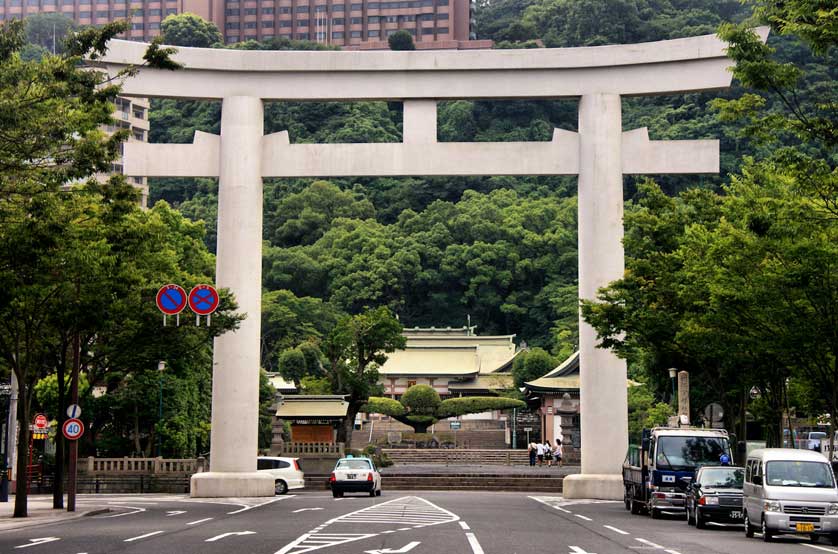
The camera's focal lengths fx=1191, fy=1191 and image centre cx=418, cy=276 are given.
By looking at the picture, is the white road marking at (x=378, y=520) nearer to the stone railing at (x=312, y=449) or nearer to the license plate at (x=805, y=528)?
the license plate at (x=805, y=528)

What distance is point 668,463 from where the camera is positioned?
3014cm

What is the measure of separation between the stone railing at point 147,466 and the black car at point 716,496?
2605cm

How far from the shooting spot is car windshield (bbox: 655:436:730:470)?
30.2m

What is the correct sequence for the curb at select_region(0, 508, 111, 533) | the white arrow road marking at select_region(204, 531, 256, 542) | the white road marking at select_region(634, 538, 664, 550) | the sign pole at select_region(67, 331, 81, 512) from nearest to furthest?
the white road marking at select_region(634, 538, 664, 550) < the white arrow road marking at select_region(204, 531, 256, 542) < the curb at select_region(0, 508, 111, 533) < the sign pole at select_region(67, 331, 81, 512)

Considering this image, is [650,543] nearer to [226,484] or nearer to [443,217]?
[226,484]

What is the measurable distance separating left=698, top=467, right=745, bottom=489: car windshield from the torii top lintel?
40.5 ft

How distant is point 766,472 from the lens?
23.2 meters

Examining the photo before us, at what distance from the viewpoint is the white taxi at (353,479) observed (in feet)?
132

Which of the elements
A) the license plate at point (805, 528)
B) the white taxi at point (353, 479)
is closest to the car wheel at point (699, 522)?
the license plate at point (805, 528)

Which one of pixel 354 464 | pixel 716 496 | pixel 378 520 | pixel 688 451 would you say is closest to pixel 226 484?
pixel 354 464

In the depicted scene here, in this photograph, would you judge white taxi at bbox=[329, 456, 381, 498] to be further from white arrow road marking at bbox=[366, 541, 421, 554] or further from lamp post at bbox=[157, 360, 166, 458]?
white arrow road marking at bbox=[366, 541, 421, 554]

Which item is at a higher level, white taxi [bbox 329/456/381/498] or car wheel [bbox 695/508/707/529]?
white taxi [bbox 329/456/381/498]

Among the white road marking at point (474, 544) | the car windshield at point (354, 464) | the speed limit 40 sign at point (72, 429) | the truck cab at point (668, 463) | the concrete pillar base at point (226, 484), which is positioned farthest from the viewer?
the car windshield at point (354, 464)

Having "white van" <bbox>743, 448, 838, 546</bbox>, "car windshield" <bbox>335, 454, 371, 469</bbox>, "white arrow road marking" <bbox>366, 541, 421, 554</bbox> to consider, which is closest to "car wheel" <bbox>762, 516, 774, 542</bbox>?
"white van" <bbox>743, 448, 838, 546</bbox>
